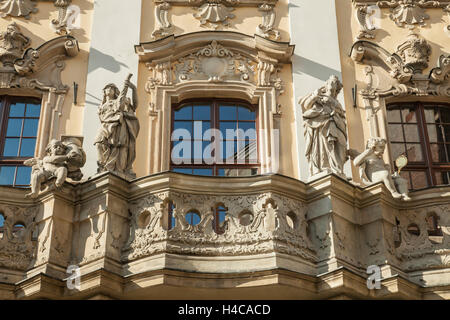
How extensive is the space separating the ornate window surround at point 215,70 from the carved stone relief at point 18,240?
3.09 meters

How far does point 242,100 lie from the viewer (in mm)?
13570

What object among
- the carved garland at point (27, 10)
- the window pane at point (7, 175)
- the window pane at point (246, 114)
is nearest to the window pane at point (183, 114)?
the window pane at point (246, 114)

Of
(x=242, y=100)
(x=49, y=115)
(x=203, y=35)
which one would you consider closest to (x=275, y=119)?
(x=242, y=100)

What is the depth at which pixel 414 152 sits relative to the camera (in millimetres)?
13258

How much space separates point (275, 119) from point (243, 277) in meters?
3.99

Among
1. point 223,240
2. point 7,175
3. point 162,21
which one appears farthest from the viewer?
point 162,21

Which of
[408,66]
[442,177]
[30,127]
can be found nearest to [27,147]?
[30,127]

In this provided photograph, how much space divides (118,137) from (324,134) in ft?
9.46

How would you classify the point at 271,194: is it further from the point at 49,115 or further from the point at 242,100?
the point at 49,115

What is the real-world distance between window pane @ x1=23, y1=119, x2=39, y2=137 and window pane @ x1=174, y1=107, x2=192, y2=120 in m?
2.35

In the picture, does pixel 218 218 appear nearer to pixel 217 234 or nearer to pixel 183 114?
pixel 217 234

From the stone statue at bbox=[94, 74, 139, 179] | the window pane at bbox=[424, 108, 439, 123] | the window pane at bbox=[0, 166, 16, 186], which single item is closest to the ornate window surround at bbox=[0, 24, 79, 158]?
the window pane at bbox=[0, 166, 16, 186]

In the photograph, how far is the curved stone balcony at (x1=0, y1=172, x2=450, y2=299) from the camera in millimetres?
9773

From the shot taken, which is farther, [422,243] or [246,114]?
[246,114]
